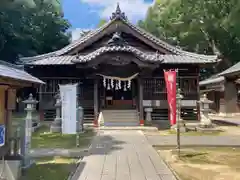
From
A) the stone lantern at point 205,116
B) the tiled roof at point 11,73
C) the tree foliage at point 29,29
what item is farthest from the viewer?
the tree foliage at point 29,29

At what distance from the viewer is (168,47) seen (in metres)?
20.0

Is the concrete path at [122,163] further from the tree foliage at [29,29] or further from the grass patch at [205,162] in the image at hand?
the tree foliage at [29,29]

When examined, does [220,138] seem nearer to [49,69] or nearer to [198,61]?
[198,61]

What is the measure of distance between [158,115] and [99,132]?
5.14 meters

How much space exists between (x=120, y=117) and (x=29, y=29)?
59.1 ft

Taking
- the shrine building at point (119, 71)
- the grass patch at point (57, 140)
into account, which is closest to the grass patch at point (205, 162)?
the grass patch at point (57, 140)

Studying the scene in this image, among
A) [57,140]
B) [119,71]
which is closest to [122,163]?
[57,140]

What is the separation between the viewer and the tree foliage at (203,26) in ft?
105

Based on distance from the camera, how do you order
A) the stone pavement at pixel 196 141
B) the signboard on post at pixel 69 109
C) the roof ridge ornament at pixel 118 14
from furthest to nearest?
the roof ridge ornament at pixel 118 14
the stone pavement at pixel 196 141
the signboard on post at pixel 69 109

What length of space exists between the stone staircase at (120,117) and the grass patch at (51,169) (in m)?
8.47

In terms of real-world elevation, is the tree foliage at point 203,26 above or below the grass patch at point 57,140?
above

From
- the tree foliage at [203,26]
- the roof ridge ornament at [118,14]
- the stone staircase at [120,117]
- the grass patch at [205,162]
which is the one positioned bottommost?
the grass patch at [205,162]

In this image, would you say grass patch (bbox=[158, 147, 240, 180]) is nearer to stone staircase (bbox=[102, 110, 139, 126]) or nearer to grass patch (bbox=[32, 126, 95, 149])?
grass patch (bbox=[32, 126, 95, 149])

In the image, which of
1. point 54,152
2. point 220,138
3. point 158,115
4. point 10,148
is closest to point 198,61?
point 158,115
